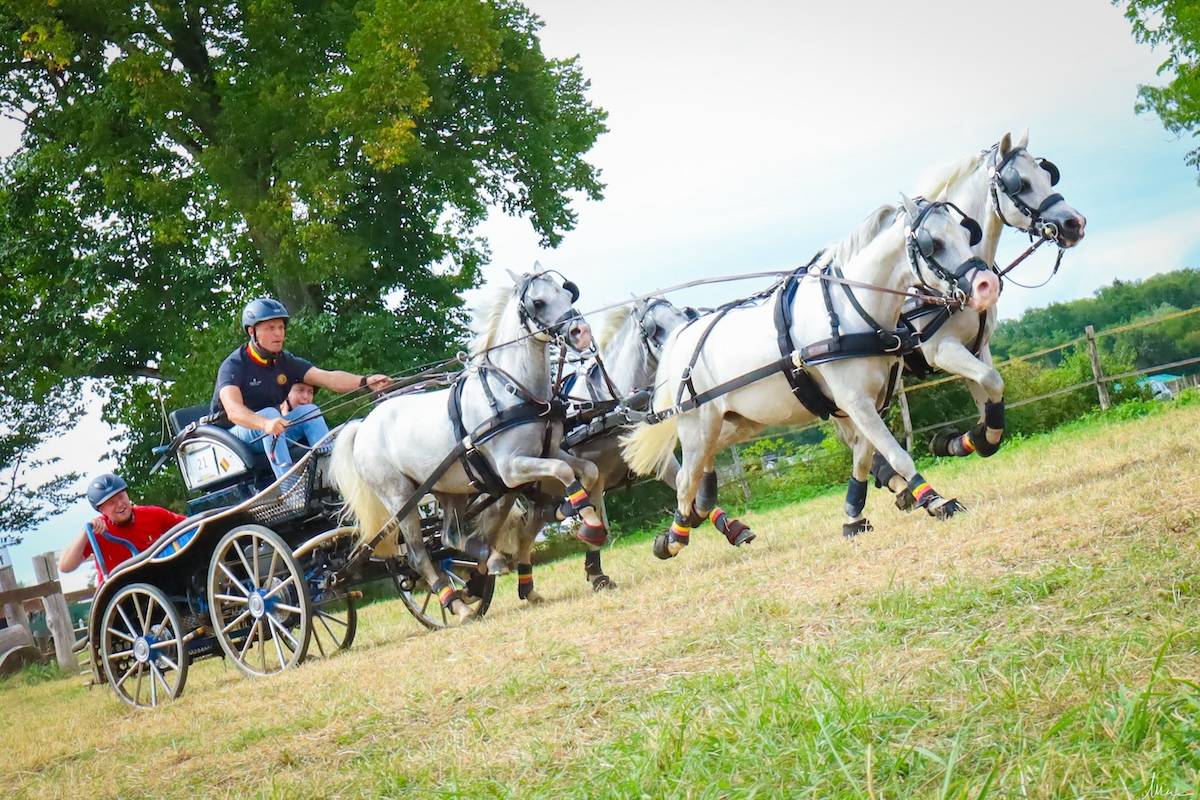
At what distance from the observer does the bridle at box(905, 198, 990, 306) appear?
21.2 feet

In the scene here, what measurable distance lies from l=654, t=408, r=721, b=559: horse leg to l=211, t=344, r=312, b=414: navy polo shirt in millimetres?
2866

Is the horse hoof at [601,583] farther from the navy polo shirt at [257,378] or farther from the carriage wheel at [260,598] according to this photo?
the navy polo shirt at [257,378]

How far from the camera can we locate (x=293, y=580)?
26.0 ft

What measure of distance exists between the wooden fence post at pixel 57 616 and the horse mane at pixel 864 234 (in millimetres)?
12800

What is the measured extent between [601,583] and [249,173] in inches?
486

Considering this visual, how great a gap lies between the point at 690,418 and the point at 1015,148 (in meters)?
2.68

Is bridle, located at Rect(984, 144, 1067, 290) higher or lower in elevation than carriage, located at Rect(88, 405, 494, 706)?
higher

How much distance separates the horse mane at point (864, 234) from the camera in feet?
23.7

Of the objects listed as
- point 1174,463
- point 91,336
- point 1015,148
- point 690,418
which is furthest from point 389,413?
point 91,336

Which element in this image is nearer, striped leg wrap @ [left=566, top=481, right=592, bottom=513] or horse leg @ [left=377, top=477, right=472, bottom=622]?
striped leg wrap @ [left=566, top=481, right=592, bottom=513]

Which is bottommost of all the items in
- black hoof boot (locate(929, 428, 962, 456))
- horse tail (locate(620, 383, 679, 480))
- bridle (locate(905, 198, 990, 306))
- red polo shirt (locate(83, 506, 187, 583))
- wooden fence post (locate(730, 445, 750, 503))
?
wooden fence post (locate(730, 445, 750, 503))

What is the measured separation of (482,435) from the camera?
7777 millimetres

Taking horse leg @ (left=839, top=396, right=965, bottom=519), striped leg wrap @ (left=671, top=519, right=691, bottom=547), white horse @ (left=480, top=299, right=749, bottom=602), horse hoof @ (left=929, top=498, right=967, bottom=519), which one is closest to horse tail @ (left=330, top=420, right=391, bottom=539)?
white horse @ (left=480, top=299, right=749, bottom=602)

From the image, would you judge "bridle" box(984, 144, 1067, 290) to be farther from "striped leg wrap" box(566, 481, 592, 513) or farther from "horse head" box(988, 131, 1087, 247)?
"striped leg wrap" box(566, 481, 592, 513)
